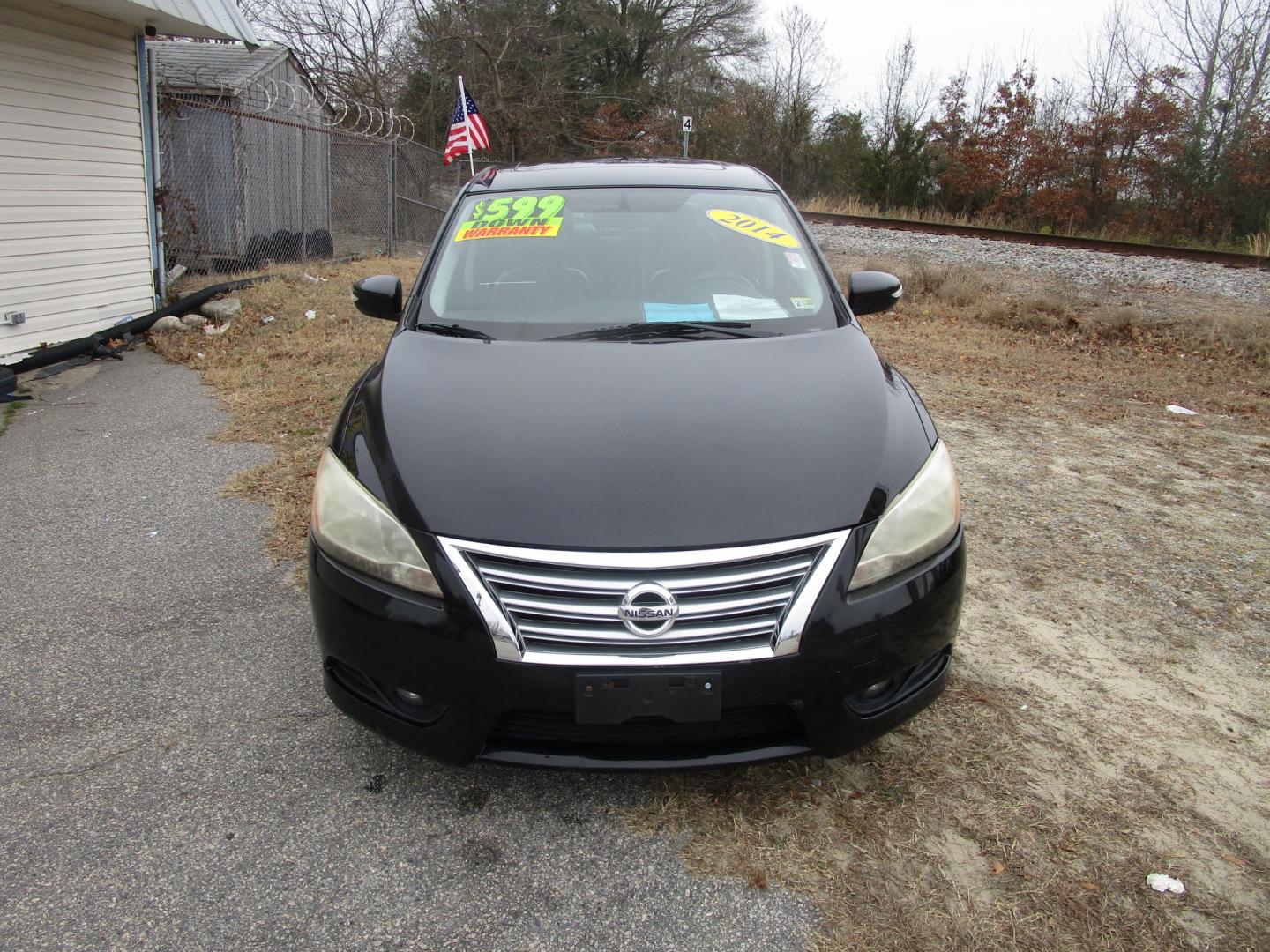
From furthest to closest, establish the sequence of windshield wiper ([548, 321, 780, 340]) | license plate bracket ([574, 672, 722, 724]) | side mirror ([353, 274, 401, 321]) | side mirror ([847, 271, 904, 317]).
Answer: side mirror ([847, 271, 904, 317]) → side mirror ([353, 274, 401, 321]) → windshield wiper ([548, 321, 780, 340]) → license plate bracket ([574, 672, 722, 724])

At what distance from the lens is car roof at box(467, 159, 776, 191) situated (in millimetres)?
3596

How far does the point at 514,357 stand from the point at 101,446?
12.8ft

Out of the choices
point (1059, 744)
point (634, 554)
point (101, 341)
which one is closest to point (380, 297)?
point (634, 554)

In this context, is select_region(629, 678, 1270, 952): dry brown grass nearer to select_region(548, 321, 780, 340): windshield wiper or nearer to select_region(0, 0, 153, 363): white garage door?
select_region(548, 321, 780, 340): windshield wiper

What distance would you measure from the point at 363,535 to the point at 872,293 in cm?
230

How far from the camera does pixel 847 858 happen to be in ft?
6.89

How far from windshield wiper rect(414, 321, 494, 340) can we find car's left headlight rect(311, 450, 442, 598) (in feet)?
2.41

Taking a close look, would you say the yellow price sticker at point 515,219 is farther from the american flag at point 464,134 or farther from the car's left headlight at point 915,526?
the american flag at point 464,134

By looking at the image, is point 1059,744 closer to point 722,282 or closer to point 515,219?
point 722,282

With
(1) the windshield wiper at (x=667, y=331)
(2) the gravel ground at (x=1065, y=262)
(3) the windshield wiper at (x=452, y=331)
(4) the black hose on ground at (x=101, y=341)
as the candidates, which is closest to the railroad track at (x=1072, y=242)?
(2) the gravel ground at (x=1065, y=262)

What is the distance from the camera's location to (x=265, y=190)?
13.0m

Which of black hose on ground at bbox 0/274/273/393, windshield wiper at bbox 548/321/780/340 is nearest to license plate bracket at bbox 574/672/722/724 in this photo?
windshield wiper at bbox 548/321/780/340

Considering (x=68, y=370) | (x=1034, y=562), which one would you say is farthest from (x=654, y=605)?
(x=68, y=370)

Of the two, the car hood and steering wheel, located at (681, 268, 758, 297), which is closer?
the car hood
